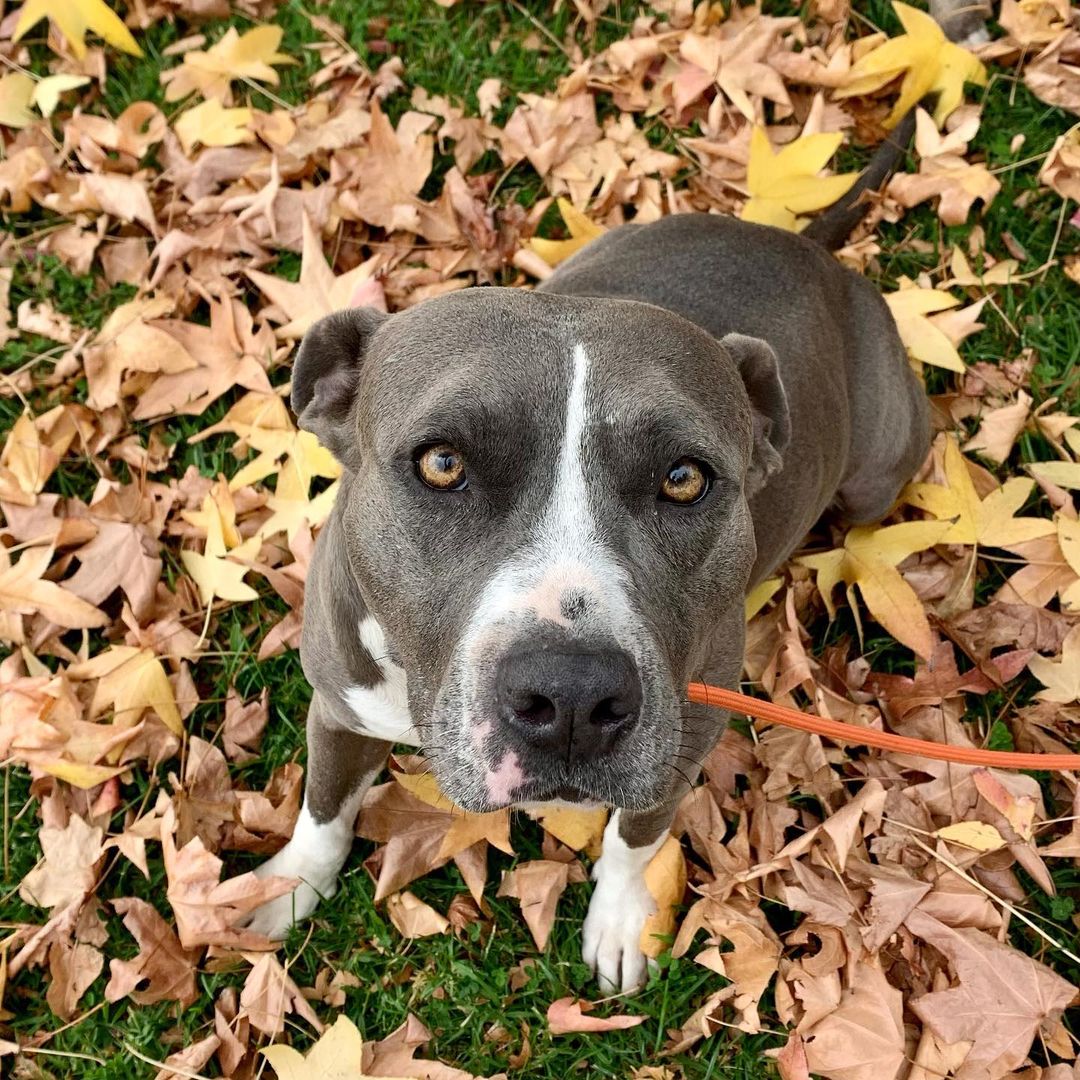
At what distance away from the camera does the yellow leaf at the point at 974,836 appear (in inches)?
153

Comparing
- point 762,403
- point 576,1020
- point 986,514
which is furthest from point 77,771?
point 986,514

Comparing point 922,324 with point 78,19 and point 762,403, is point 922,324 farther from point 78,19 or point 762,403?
point 78,19

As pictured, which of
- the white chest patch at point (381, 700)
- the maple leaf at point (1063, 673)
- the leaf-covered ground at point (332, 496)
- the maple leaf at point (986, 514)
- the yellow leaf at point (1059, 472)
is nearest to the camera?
the white chest patch at point (381, 700)

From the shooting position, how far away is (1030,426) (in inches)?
193

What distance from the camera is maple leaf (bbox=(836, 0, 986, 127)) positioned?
531 centimetres

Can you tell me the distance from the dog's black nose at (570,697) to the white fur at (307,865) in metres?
1.63

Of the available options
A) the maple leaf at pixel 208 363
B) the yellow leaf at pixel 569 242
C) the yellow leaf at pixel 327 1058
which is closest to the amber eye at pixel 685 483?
the yellow leaf at pixel 327 1058

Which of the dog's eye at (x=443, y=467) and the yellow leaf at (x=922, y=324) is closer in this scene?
the dog's eye at (x=443, y=467)

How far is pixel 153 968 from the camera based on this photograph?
389 centimetres

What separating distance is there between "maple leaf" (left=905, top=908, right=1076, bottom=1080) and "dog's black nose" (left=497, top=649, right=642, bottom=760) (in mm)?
1822

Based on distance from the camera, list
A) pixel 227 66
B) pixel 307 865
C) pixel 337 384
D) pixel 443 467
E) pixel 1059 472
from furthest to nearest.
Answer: pixel 227 66, pixel 1059 472, pixel 307 865, pixel 337 384, pixel 443 467

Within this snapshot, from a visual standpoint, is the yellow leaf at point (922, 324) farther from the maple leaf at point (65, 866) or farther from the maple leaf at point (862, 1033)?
the maple leaf at point (65, 866)

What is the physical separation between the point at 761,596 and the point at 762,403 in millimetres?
1278

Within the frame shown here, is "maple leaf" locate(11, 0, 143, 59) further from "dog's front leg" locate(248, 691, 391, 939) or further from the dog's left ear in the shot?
the dog's left ear
